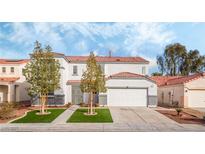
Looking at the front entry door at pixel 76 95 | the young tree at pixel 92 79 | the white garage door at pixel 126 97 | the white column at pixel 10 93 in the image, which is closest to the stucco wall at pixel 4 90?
the white column at pixel 10 93

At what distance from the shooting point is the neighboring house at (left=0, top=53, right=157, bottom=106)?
30109 mm

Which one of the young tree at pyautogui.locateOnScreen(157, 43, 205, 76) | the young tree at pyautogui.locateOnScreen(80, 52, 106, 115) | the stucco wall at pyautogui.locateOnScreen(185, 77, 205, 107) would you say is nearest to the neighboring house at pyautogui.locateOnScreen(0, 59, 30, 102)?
the young tree at pyautogui.locateOnScreen(80, 52, 106, 115)

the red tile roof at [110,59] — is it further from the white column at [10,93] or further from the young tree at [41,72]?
the young tree at [41,72]

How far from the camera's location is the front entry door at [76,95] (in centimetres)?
3219

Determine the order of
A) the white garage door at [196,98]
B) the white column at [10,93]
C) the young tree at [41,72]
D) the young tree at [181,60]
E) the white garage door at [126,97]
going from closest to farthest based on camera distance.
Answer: the young tree at [41,72] → the white garage door at [196,98] → the white garage door at [126,97] → the white column at [10,93] → the young tree at [181,60]

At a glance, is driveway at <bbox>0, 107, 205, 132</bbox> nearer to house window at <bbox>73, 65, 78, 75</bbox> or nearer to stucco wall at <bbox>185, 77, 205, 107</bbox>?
stucco wall at <bbox>185, 77, 205, 107</bbox>

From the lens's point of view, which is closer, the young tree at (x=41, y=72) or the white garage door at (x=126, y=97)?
the young tree at (x=41, y=72)

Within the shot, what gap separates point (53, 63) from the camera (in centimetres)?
2425

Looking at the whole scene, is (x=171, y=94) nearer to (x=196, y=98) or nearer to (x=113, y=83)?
(x=196, y=98)

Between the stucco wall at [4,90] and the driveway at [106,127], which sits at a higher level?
the stucco wall at [4,90]

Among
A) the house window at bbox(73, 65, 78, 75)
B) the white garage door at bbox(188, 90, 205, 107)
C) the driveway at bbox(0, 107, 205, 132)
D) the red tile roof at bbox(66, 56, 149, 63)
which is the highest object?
the red tile roof at bbox(66, 56, 149, 63)

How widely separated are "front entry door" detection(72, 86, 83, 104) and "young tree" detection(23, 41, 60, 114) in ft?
26.5
